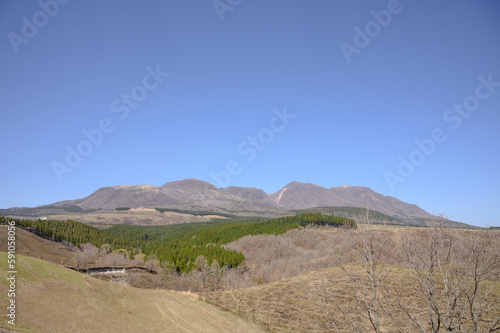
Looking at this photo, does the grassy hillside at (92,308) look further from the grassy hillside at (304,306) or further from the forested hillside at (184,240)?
the forested hillside at (184,240)

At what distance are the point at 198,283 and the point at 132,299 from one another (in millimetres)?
49175

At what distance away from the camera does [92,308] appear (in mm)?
31641

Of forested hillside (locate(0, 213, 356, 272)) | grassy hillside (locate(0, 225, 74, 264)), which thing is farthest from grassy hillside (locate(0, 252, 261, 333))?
grassy hillside (locate(0, 225, 74, 264))

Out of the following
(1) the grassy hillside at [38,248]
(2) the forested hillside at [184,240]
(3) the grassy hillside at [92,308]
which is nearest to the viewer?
(3) the grassy hillside at [92,308]

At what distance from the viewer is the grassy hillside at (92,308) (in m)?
26.1

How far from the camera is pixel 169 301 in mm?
43281

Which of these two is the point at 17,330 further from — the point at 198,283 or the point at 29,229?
the point at 29,229

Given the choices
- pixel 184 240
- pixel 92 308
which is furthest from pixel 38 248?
pixel 92 308

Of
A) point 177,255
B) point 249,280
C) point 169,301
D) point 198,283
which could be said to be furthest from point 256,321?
point 177,255

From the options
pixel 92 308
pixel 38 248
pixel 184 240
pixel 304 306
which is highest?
pixel 92 308

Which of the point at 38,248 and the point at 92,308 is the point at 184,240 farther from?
the point at 92,308

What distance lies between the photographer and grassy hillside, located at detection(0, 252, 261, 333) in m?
26.1

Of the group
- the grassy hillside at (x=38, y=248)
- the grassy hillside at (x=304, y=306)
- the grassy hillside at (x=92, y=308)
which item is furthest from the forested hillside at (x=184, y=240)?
the grassy hillside at (x=92, y=308)

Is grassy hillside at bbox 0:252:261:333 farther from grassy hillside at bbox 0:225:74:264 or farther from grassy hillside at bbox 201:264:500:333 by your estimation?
grassy hillside at bbox 0:225:74:264
